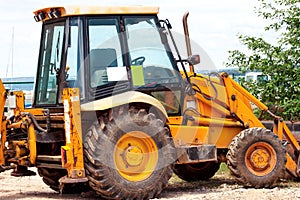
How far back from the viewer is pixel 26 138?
9.73 m

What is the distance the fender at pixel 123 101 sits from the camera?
29.7 feet

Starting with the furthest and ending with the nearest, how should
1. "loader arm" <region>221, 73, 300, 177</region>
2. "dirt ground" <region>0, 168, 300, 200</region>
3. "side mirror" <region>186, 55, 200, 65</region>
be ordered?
"loader arm" <region>221, 73, 300, 177</region> → "side mirror" <region>186, 55, 200, 65</region> → "dirt ground" <region>0, 168, 300, 200</region>

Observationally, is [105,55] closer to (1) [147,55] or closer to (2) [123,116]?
(1) [147,55]

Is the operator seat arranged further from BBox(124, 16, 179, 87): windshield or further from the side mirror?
the side mirror

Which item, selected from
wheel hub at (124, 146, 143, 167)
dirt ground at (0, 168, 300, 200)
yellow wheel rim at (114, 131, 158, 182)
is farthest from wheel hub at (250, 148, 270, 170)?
wheel hub at (124, 146, 143, 167)

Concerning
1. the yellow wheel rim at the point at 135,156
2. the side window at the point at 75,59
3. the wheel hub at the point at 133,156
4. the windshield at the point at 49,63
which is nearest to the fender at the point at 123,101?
the side window at the point at 75,59

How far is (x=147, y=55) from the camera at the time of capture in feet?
32.3

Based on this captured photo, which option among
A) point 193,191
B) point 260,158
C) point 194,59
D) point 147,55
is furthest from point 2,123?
point 260,158

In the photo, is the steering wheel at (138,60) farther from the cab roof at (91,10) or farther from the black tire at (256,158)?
the black tire at (256,158)

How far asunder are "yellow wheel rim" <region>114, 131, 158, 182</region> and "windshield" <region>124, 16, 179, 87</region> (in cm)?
83

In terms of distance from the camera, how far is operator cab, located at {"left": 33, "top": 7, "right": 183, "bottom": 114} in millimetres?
9406

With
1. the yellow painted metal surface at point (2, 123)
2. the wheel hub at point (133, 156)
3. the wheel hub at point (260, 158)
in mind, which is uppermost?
the yellow painted metal surface at point (2, 123)

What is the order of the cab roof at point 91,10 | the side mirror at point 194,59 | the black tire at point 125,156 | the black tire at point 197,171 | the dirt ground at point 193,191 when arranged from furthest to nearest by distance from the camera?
the black tire at point 197,171 → the side mirror at point 194,59 → the cab roof at point 91,10 → the dirt ground at point 193,191 → the black tire at point 125,156

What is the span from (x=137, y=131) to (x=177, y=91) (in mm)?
1198
